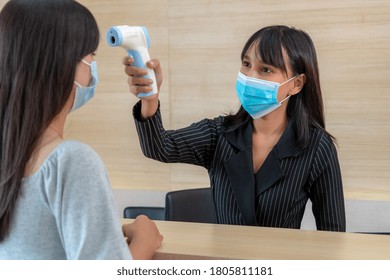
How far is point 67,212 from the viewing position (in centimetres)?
102

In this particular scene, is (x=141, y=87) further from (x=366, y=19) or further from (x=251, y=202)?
(x=366, y=19)

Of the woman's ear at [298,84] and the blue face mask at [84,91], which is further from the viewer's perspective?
the woman's ear at [298,84]

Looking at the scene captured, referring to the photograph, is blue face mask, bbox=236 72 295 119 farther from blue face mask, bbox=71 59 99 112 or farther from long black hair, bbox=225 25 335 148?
blue face mask, bbox=71 59 99 112

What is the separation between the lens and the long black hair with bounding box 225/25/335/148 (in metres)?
1.98

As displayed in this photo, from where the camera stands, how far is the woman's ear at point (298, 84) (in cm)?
206

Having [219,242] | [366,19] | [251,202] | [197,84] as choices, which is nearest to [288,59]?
[251,202]

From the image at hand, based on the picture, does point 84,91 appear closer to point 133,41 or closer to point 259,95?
point 133,41

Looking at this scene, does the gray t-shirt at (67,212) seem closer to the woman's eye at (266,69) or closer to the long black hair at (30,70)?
the long black hair at (30,70)

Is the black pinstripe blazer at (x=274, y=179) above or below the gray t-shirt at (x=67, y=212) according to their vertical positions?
below

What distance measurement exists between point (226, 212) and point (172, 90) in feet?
4.58

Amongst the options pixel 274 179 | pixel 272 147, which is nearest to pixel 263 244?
pixel 274 179

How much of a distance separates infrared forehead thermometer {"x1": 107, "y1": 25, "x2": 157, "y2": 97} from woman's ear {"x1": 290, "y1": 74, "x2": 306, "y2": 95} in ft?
2.16

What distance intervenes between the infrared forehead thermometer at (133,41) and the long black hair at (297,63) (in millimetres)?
532

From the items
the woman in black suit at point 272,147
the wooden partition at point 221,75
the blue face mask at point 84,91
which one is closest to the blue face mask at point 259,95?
the woman in black suit at point 272,147
